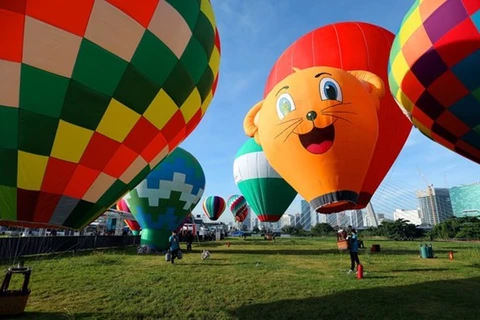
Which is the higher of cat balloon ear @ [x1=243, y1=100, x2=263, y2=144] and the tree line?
cat balloon ear @ [x1=243, y1=100, x2=263, y2=144]

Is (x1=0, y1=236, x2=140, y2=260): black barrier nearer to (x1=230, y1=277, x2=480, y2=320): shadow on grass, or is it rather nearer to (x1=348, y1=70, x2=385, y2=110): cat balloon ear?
(x1=230, y1=277, x2=480, y2=320): shadow on grass

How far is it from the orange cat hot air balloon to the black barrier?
10.9 metres

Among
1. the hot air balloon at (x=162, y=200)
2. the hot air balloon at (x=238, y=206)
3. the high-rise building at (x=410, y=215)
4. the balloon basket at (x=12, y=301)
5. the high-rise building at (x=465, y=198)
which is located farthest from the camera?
the high-rise building at (x=410, y=215)

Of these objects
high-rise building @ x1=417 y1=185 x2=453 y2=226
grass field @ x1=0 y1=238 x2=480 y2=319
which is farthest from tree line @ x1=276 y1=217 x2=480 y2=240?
high-rise building @ x1=417 y1=185 x2=453 y2=226

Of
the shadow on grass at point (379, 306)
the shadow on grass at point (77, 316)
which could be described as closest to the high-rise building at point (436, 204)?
the shadow on grass at point (379, 306)

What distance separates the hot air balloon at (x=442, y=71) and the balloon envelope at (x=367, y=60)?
10.4 feet

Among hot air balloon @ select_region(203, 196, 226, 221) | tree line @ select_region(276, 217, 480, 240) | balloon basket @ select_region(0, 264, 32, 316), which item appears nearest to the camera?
balloon basket @ select_region(0, 264, 32, 316)

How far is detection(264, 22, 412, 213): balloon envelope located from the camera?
12.0m

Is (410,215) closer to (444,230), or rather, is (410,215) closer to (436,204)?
(436,204)

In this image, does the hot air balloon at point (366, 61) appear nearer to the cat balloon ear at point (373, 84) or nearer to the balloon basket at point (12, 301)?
the cat balloon ear at point (373, 84)

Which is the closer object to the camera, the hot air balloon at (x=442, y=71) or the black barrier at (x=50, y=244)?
the hot air balloon at (x=442, y=71)

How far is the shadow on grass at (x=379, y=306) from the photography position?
595cm

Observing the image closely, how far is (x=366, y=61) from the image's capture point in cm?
1199

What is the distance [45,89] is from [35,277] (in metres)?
7.75
